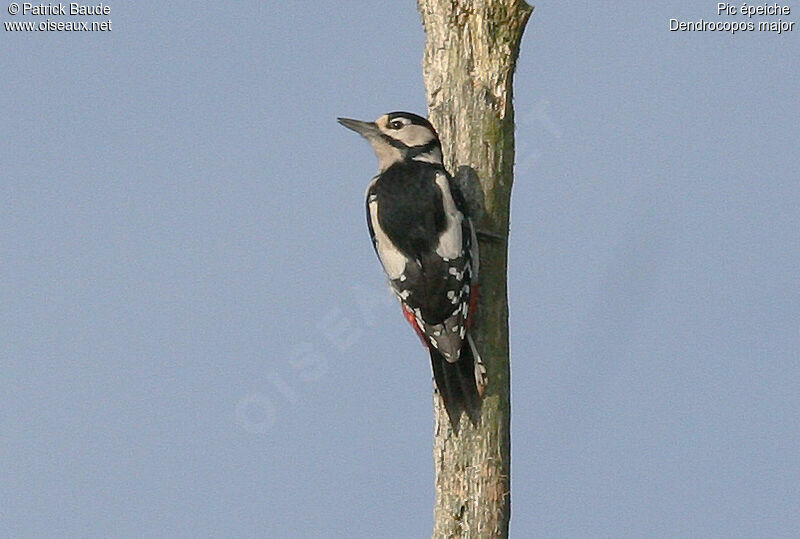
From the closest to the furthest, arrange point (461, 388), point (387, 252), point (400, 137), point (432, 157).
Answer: point (461, 388), point (387, 252), point (432, 157), point (400, 137)

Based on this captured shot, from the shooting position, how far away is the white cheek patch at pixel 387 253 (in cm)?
486

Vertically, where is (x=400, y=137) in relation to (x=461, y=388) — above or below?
above

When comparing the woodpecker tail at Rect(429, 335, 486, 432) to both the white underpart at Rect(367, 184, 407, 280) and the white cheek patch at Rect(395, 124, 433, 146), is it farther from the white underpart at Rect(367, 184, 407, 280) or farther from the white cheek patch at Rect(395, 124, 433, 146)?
the white cheek patch at Rect(395, 124, 433, 146)

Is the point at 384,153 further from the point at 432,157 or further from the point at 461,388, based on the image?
the point at 461,388

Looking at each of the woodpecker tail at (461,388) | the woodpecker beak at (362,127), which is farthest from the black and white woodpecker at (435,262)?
the woodpecker beak at (362,127)

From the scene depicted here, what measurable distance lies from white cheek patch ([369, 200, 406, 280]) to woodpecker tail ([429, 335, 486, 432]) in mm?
395

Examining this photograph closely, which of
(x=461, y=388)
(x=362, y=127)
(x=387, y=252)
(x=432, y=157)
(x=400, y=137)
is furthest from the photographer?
(x=362, y=127)

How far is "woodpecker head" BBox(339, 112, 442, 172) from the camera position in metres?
5.11

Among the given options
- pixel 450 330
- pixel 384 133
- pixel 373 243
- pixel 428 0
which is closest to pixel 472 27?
pixel 428 0

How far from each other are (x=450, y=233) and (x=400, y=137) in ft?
2.15

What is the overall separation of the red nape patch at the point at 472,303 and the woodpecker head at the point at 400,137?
23.0 inches

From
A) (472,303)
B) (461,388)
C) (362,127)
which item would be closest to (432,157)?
(362,127)

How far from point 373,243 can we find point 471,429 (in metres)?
0.88

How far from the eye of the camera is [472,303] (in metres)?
4.79
